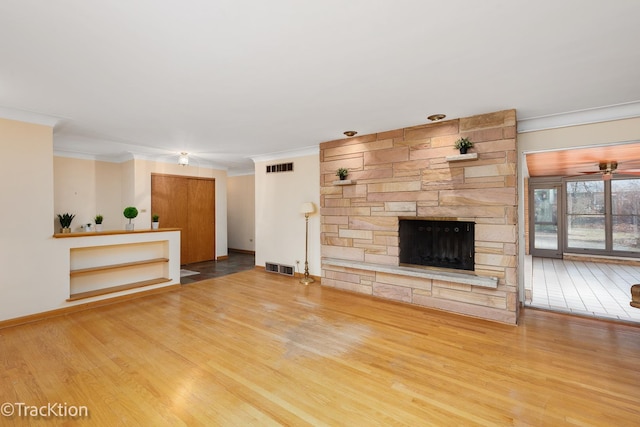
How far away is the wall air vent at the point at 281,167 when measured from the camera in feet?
19.2

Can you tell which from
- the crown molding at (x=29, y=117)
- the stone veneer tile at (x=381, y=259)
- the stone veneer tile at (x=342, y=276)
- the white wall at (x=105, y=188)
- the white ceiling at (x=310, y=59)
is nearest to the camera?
the white ceiling at (x=310, y=59)

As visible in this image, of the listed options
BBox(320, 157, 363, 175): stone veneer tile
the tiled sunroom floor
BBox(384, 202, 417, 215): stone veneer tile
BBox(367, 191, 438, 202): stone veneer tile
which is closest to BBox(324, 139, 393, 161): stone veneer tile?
BBox(320, 157, 363, 175): stone veneer tile

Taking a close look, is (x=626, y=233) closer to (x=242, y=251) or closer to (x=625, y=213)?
(x=625, y=213)

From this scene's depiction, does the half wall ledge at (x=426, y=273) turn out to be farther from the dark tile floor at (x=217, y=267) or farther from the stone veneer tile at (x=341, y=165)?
the dark tile floor at (x=217, y=267)

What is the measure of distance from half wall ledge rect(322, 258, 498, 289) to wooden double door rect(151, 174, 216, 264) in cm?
415

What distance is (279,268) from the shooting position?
5.95 m

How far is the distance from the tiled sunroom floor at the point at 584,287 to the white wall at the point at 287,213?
369 cm

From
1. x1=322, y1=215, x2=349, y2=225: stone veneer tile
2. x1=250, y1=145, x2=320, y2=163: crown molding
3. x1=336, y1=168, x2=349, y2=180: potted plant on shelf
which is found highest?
x1=250, y1=145, x2=320, y2=163: crown molding

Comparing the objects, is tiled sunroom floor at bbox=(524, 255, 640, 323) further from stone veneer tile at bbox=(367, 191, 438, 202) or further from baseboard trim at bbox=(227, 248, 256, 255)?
baseboard trim at bbox=(227, 248, 256, 255)

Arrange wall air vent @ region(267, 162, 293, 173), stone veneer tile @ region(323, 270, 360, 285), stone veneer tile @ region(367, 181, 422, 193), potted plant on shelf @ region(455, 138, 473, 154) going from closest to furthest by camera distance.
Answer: potted plant on shelf @ region(455, 138, 473, 154)
stone veneer tile @ region(367, 181, 422, 193)
stone veneer tile @ region(323, 270, 360, 285)
wall air vent @ region(267, 162, 293, 173)

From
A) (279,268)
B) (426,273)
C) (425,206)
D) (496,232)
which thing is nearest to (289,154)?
(279,268)

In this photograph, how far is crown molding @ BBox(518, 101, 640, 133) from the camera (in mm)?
3248

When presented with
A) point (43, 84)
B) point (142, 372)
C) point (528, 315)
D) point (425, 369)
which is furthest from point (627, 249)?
point (43, 84)

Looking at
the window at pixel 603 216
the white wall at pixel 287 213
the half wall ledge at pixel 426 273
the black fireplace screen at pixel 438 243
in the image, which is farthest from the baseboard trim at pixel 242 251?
the window at pixel 603 216
